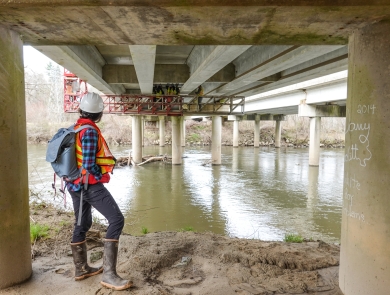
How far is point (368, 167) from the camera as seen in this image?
9.61 feet

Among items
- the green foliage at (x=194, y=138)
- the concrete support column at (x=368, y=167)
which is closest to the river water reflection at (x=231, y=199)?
the concrete support column at (x=368, y=167)

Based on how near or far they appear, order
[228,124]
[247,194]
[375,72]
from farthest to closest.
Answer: [228,124] → [247,194] → [375,72]

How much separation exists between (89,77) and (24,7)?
25.4ft

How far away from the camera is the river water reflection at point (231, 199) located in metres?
7.86

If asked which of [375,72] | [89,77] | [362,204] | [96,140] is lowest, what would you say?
[362,204]

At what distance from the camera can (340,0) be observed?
2457 millimetres

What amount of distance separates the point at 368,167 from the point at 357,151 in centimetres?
22

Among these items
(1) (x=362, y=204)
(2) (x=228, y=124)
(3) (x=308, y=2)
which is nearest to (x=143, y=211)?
(1) (x=362, y=204)

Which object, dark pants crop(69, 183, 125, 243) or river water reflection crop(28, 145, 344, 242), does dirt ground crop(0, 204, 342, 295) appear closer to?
dark pants crop(69, 183, 125, 243)

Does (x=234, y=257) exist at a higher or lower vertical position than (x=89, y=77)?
lower

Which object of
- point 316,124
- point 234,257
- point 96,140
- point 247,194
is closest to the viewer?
point 96,140

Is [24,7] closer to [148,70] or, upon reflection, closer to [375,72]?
[375,72]

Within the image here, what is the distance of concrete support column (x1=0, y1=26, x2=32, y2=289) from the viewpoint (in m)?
3.08

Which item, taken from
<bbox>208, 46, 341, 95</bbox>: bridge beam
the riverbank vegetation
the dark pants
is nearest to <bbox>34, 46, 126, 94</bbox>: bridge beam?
the riverbank vegetation
